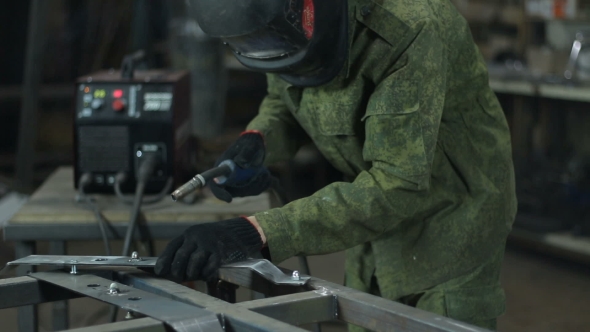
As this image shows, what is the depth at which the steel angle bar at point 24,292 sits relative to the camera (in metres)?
1.14

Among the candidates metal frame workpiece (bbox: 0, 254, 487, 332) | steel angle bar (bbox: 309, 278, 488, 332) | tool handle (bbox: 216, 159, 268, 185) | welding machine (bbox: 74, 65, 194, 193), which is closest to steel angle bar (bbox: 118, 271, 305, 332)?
metal frame workpiece (bbox: 0, 254, 487, 332)

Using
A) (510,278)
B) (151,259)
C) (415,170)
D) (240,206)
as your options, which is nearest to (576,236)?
(510,278)

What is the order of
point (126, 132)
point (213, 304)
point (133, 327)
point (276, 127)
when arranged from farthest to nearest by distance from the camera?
point (126, 132)
point (276, 127)
point (213, 304)
point (133, 327)

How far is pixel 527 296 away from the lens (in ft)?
10.9

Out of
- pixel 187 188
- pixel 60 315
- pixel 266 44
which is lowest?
pixel 60 315

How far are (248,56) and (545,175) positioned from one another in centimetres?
268

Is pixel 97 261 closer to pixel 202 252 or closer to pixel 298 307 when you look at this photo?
pixel 202 252

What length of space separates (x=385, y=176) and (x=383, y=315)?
30cm

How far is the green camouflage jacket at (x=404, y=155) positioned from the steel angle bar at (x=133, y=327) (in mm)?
307

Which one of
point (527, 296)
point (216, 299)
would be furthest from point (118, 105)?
point (527, 296)

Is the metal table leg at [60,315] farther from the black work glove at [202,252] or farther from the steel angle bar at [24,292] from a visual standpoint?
the black work glove at [202,252]

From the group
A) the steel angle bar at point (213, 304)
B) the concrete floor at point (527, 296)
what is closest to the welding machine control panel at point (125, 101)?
the steel angle bar at point (213, 304)

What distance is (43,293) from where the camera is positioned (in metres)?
1.18

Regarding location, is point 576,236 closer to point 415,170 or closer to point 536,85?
point 536,85
